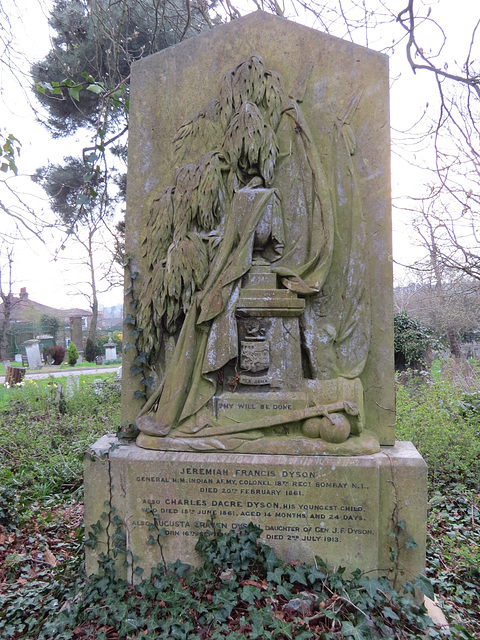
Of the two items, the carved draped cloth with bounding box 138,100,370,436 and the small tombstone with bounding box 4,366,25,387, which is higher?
the carved draped cloth with bounding box 138,100,370,436

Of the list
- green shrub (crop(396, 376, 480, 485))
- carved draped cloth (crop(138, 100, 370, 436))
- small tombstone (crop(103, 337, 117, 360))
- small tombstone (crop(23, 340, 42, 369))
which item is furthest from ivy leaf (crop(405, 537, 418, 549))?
small tombstone (crop(103, 337, 117, 360))

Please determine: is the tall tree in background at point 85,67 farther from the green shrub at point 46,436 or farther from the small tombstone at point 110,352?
the small tombstone at point 110,352

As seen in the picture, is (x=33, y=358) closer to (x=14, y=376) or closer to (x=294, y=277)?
(x=14, y=376)

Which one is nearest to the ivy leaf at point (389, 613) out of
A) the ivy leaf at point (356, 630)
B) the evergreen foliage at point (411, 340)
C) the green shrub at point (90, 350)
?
the ivy leaf at point (356, 630)

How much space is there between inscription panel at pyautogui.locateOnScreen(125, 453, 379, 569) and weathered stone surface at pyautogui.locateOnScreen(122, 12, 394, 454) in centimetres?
23

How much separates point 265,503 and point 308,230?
187 cm

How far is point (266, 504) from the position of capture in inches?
107

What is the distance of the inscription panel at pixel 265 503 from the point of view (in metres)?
2.66

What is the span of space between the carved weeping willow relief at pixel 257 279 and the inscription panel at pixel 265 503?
16cm

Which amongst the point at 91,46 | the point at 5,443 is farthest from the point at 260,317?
the point at 91,46

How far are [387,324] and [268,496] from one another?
1.40m

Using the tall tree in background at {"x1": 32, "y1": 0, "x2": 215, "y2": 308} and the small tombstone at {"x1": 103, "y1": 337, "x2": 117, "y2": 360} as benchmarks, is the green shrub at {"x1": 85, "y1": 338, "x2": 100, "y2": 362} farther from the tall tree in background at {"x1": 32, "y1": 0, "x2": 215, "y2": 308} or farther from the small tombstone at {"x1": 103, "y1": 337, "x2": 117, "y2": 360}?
the tall tree in background at {"x1": 32, "y1": 0, "x2": 215, "y2": 308}

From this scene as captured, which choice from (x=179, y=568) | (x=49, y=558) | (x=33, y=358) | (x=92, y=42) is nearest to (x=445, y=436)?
(x=179, y=568)

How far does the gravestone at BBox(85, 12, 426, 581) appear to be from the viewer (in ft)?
8.96
